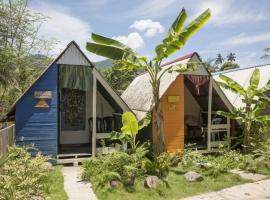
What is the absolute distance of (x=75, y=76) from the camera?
11602 mm

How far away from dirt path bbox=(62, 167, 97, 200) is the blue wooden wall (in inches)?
52.0

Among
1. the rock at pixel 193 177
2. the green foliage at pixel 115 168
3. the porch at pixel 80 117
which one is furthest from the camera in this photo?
the porch at pixel 80 117

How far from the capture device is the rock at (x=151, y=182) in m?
8.76

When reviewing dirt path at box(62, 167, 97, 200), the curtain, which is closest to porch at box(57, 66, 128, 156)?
the curtain

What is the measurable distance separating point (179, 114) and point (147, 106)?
1466 millimetres

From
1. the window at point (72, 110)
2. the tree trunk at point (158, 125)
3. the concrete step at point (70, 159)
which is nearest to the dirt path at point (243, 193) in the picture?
the tree trunk at point (158, 125)

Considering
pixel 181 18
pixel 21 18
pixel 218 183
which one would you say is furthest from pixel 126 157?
pixel 21 18

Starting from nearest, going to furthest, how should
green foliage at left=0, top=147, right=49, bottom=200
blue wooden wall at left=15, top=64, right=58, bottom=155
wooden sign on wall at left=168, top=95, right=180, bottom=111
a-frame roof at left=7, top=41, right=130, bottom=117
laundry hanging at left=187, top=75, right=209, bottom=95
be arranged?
1. green foliage at left=0, top=147, right=49, bottom=200
2. blue wooden wall at left=15, top=64, right=58, bottom=155
3. a-frame roof at left=7, top=41, right=130, bottom=117
4. wooden sign on wall at left=168, top=95, right=180, bottom=111
5. laundry hanging at left=187, top=75, right=209, bottom=95

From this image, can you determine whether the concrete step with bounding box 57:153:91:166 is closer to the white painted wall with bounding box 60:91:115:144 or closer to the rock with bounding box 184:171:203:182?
the white painted wall with bounding box 60:91:115:144

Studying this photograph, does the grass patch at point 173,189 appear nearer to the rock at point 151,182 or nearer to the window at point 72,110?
the rock at point 151,182

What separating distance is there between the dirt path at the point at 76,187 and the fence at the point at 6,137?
2.17 metres

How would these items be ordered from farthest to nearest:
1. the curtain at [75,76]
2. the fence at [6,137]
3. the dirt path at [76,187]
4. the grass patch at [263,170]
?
the curtain at [75,76]
the grass patch at [263,170]
the fence at [6,137]
the dirt path at [76,187]

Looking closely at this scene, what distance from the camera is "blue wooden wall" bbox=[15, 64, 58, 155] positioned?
11.1 meters

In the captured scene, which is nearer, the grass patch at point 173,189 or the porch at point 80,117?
the grass patch at point 173,189
